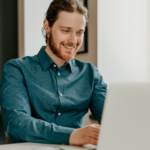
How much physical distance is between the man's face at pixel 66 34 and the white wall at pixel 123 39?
0.72 m

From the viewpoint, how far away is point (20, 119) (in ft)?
2.88

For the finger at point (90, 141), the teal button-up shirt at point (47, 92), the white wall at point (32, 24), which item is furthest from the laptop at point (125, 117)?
the white wall at point (32, 24)

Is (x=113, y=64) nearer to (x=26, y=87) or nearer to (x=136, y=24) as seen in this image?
(x=136, y=24)

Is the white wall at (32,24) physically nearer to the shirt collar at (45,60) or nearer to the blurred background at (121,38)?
the blurred background at (121,38)

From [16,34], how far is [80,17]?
161 centimetres

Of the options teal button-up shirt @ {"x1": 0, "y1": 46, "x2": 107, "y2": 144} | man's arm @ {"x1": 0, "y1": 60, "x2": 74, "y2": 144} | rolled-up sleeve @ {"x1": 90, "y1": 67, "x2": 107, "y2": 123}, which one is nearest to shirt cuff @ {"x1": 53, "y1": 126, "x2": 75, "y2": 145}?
man's arm @ {"x1": 0, "y1": 60, "x2": 74, "y2": 144}

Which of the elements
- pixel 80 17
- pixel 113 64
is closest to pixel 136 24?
A: pixel 113 64

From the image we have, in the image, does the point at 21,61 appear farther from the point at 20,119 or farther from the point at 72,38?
the point at 20,119

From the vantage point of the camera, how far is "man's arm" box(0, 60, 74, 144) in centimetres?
80

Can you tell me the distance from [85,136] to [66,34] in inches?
27.9

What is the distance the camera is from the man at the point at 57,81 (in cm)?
106

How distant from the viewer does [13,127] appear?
2.87 feet

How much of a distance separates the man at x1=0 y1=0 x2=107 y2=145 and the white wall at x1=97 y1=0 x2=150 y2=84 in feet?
2.14

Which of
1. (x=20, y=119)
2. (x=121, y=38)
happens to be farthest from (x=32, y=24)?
(x=20, y=119)
